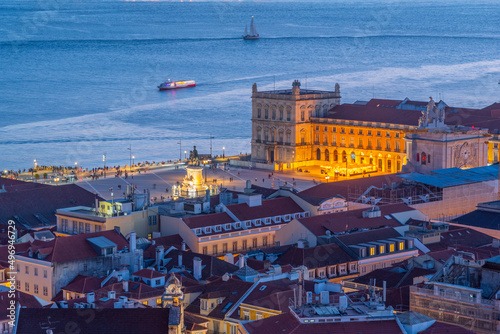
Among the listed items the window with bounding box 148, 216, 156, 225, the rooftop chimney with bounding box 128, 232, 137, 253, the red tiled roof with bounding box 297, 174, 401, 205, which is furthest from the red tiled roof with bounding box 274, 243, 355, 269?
the red tiled roof with bounding box 297, 174, 401, 205

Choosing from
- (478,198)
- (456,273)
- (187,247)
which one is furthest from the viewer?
(478,198)

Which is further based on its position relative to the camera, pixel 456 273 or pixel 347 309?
pixel 456 273

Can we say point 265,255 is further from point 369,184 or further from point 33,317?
point 369,184

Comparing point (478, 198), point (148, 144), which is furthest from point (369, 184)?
point (148, 144)

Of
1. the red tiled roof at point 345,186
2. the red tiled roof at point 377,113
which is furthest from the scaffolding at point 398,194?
the red tiled roof at point 377,113

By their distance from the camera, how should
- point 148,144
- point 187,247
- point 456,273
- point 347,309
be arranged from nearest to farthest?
point 347,309, point 456,273, point 187,247, point 148,144

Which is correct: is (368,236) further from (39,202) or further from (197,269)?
(39,202)
